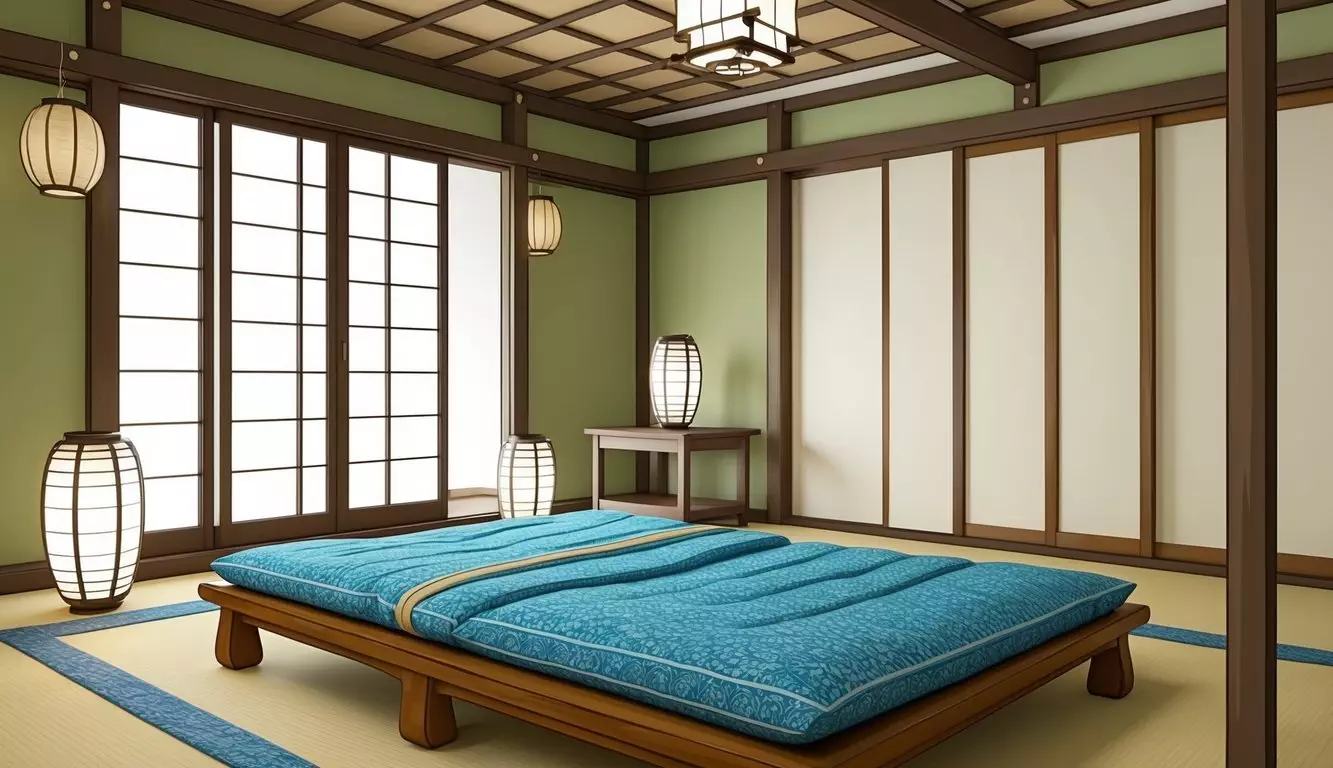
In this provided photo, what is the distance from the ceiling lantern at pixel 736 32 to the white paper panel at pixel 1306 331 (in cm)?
283

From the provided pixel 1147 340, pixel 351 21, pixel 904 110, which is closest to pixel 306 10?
pixel 351 21

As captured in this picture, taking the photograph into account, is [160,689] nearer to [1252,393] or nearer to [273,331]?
[273,331]

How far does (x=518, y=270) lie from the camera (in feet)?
20.6

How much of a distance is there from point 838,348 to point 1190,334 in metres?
2.02

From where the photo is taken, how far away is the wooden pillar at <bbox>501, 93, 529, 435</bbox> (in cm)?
625

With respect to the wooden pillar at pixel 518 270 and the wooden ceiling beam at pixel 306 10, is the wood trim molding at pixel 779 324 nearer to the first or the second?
the wooden pillar at pixel 518 270

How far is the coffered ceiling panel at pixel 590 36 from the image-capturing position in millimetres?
4945

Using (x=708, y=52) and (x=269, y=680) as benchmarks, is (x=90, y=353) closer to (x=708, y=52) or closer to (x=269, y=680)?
(x=269, y=680)

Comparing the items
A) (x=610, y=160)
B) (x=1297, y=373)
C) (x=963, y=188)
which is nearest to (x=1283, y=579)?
(x=1297, y=373)

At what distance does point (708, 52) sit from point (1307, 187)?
3.14 m

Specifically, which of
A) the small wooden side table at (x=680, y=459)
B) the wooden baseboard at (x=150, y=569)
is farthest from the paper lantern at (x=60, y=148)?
the small wooden side table at (x=680, y=459)

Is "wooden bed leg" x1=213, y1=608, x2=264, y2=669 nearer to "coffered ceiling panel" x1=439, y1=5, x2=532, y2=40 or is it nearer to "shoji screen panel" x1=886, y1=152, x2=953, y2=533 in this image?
"coffered ceiling panel" x1=439, y1=5, x2=532, y2=40

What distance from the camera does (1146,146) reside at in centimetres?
502

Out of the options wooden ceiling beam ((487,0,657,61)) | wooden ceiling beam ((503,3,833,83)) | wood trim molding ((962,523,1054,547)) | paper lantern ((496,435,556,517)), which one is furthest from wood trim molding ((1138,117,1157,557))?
paper lantern ((496,435,556,517))
